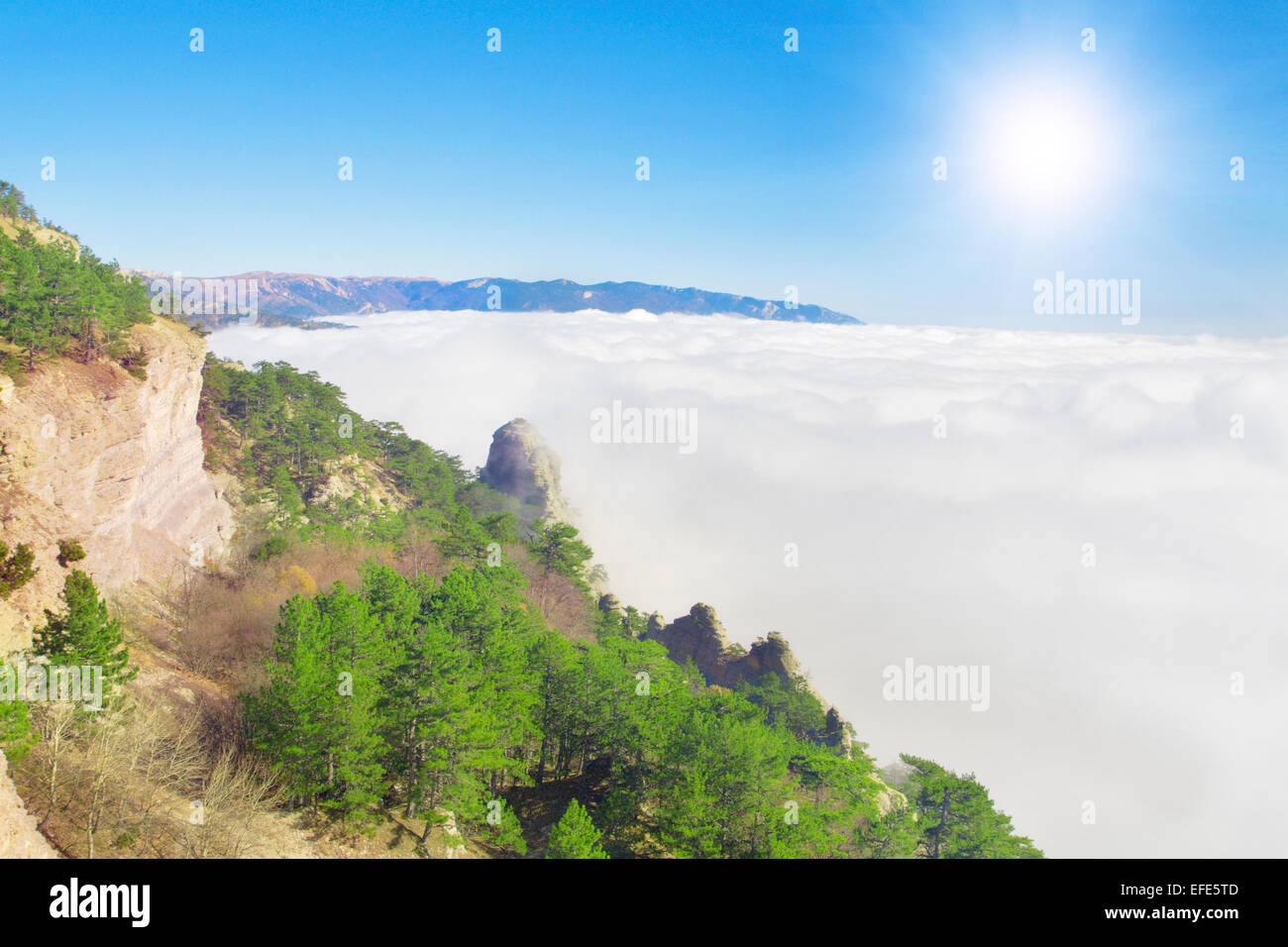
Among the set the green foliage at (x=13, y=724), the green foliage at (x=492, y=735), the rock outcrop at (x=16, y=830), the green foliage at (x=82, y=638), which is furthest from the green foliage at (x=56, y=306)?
the rock outcrop at (x=16, y=830)

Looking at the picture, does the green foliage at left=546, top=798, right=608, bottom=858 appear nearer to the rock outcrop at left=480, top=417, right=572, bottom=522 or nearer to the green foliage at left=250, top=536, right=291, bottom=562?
the green foliage at left=250, top=536, right=291, bottom=562

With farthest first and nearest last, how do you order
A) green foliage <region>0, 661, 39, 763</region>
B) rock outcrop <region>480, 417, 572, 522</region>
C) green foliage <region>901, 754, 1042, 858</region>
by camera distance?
rock outcrop <region>480, 417, 572, 522</region>
green foliage <region>901, 754, 1042, 858</region>
green foliage <region>0, 661, 39, 763</region>

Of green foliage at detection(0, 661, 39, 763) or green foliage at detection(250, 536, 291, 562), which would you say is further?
green foliage at detection(250, 536, 291, 562)

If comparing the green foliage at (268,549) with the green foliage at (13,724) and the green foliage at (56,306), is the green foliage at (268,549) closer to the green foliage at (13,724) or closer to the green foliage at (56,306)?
the green foliage at (56,306)

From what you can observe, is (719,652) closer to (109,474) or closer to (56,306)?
(109,474)

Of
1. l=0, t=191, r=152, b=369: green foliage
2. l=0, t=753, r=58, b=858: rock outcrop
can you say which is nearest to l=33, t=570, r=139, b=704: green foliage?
l=0, t=753, r=58, b=858: rock outcrop

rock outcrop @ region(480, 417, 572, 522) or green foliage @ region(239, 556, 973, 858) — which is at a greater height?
rock outcrop @ region(480, 417, 572, 522)

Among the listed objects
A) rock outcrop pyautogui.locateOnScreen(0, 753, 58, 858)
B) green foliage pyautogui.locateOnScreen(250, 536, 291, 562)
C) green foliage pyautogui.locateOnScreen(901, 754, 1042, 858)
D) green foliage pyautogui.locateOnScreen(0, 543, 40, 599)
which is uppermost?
green foliage pyautogui.locateOnScreen(0, 543, 40, 599)
